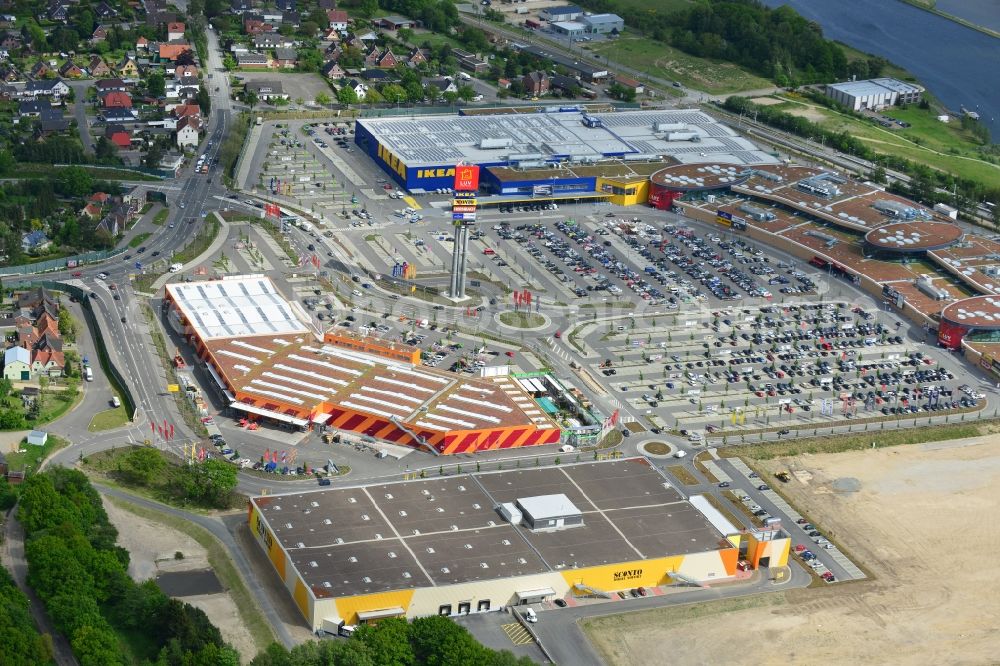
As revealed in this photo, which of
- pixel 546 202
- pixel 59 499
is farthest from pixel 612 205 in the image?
pixel 59 499

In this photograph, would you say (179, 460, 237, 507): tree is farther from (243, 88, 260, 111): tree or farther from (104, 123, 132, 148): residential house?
(243, 88, 260, 111): tree

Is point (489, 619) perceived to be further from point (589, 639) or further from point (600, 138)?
point (600, 138)

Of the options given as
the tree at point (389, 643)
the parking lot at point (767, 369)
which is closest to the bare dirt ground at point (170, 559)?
the tree at point (389, 643)

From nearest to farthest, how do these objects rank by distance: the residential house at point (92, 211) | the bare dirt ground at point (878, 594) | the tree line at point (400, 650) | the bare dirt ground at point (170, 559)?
the tree line at point (400, 650), the bare dirt ground at point (170, 559), the bare dirt ground at point (878, 594), the residential house at point (92, 211)

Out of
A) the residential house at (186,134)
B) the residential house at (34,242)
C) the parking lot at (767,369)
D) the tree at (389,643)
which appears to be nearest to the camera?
the tree at (389,643)

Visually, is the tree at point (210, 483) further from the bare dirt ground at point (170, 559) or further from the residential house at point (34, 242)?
the residential house at point (34, 242)

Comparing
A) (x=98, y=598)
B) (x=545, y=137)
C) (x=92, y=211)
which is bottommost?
(x=92, y=211)

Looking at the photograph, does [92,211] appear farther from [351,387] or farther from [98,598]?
[98,598]

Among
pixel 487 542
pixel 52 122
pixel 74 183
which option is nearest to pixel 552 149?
pixel 74 183
